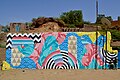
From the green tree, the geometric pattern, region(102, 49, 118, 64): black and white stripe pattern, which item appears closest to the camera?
the geometric pattern

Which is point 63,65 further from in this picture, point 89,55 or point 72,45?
point 89,55

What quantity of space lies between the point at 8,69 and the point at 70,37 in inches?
173

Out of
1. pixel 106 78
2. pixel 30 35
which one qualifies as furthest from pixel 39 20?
pixel 106 78

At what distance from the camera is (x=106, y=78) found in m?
14.9

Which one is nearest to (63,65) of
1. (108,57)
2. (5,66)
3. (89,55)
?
(89,55)

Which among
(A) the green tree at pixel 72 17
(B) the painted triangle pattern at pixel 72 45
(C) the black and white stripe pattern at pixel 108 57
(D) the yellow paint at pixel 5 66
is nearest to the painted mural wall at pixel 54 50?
(B) the painted triangle pattern at pixel 72 45

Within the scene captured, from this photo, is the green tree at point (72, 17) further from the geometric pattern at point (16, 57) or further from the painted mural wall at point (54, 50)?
the geometric pattern at point (16, 57)

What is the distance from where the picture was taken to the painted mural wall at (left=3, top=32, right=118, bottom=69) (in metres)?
19.3

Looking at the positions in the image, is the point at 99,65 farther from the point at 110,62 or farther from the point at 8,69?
the point at 8,69

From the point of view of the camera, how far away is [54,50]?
1944cm

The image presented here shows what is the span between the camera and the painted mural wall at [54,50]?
19344mm

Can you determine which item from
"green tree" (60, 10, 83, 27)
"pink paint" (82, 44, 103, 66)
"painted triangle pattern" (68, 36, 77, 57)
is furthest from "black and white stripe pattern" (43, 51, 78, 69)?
"green tree" (60, 10, 83, 27)

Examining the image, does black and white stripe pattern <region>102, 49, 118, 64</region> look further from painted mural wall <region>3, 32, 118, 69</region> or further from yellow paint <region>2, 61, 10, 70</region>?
yellow paint <region>2, 61, 10, 70</region>

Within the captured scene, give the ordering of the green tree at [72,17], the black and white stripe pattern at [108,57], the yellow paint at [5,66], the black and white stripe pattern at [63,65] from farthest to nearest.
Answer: the green tree at [72,17] → the black and white stripe pattern at [108,57] → the black and white stripe pattern at [63,65] → the yellow paint at [5,66]
